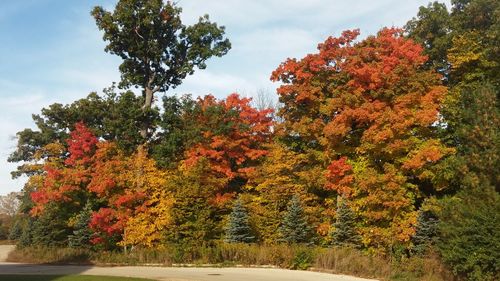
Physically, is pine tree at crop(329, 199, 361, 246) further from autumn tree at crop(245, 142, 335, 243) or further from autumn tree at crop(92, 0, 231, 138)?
autumn tree at crop(92, 0, 231, 138)

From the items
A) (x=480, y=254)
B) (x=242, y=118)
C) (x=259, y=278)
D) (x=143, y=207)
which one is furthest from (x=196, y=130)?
(x=480, y=254)

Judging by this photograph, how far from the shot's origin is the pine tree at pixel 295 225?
2878 centimetres

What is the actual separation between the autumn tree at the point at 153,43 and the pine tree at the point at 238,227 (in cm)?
1003

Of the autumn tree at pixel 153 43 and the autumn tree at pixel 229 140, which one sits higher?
the autumn tree at pixel 153 43

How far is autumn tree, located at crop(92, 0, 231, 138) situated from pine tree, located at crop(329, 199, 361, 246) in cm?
1610

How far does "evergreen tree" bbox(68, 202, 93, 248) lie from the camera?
114 feet

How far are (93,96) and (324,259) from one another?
33088 mm

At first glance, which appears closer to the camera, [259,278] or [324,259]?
[259,278]

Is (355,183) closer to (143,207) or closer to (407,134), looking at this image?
(407,134)

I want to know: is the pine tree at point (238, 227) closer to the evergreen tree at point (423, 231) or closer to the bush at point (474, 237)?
the evergreen tree at point (423, 231)

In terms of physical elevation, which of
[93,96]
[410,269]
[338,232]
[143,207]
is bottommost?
[410,269]

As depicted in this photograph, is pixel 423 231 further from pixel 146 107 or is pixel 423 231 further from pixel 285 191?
pixel 146 107

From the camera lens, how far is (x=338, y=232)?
27.4 metres

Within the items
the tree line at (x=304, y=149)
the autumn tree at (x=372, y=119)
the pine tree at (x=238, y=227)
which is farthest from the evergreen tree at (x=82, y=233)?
the autumn tree at (x=372, y=119)
